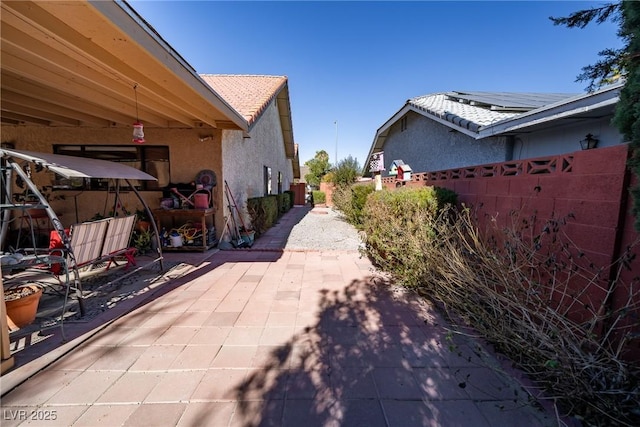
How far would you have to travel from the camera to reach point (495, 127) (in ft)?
21.6

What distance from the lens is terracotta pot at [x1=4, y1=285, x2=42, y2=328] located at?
9.18 ft

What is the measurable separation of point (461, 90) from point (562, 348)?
1310 cm

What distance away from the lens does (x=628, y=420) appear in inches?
64.2

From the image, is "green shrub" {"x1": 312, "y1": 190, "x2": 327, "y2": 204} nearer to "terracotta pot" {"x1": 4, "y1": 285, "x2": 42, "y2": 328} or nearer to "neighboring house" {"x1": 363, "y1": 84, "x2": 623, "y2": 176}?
"neighboring house" {"x1": 363, "y1": 84, "x2": 623, "y2": 176}

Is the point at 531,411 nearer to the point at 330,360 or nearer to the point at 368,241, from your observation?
the point at 330,360


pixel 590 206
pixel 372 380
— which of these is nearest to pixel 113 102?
pixel 372 380

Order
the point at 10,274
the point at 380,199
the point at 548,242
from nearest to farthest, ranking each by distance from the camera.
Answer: the point at 548,242 → the point at 10,274 → the point at 380,199

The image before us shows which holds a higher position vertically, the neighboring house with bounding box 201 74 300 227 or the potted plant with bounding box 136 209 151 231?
the neighboring house with bounding box 201 74 300 227

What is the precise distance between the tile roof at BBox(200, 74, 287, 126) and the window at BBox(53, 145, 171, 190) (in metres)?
2.21

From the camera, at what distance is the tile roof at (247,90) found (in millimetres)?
6984

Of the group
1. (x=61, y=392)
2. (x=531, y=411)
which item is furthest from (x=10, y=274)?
(x=531, y=411)

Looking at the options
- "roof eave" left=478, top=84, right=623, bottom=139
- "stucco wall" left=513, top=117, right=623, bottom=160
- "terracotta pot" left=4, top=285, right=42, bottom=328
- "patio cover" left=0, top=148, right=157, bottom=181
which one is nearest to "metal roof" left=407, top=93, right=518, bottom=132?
"roof eave" left=478, top=84, right=623, bottom=139

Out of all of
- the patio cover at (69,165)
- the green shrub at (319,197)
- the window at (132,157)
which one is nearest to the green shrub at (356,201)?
the window at (132,157)

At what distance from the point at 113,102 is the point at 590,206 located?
6879 millimetres
